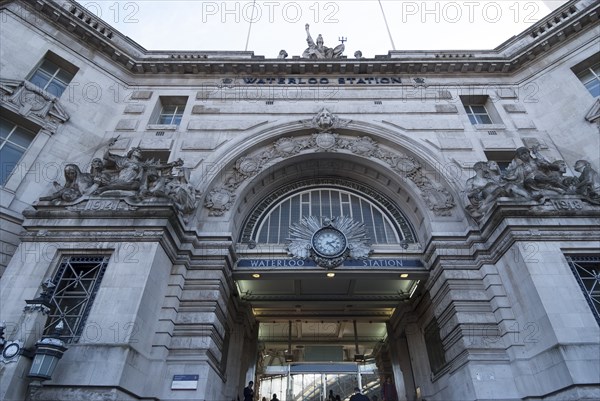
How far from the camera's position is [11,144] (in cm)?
1584

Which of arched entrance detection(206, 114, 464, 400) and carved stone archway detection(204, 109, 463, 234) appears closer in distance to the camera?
arched entrance detection(206, 114, 464, 400)

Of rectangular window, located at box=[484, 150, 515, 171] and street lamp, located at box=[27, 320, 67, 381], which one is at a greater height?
rectangular window, located at box=[484, 150, 515, 171]

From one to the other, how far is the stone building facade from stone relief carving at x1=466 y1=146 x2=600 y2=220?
8 cm

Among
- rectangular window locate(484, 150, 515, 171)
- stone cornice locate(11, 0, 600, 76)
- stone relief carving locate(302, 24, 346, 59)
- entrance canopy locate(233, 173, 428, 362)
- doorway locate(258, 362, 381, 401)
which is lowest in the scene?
doorway locate(258, 362, 381, 401)

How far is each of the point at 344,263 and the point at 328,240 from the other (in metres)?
1.31

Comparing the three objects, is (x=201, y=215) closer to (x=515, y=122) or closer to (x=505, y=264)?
(x=505, y=264)

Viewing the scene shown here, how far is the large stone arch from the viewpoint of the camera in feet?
53.3

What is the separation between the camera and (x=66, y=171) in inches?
563

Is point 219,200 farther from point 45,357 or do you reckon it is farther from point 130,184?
point 45,357

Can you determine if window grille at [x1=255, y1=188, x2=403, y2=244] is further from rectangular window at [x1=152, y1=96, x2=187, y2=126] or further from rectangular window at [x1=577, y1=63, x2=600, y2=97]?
rectangular window at [x1=577, y1=63, x2=600, y2=97]

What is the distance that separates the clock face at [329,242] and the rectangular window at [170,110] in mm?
10927

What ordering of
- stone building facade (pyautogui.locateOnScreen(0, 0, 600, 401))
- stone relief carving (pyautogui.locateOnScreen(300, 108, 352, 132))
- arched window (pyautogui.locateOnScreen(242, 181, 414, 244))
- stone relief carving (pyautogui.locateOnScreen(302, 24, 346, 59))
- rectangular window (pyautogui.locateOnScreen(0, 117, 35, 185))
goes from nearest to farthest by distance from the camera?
stone building facade (pyautogui.locateOnScreen(0, 0, 600, 401))
rectangular window (pyautogui.locateOnScreen(0, 117, 35, 185))
arched window (pyautogui.locateOnScreen(242, 181, 414, 244))
stone relief carving (pyautogui.locateOnScreen(300, 108, 352, 132))
stone relief carving (pyautogui.locateOnScreen(302, 24, 346, 59))

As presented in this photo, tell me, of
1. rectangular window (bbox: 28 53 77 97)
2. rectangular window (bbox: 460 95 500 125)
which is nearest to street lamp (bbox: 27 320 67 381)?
rectangular window (bbox: 28 53 77 97)

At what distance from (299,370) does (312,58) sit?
18166 mm
